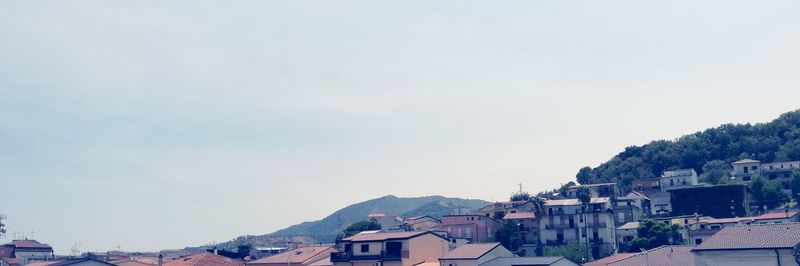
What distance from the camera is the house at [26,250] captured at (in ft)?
293

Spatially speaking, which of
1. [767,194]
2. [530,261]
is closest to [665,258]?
[530,261]

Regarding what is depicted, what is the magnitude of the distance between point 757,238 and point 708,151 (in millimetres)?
103317

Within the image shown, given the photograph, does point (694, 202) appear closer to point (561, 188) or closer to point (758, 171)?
point (758, 171)

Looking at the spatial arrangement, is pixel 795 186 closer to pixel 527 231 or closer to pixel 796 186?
pixel 796 186

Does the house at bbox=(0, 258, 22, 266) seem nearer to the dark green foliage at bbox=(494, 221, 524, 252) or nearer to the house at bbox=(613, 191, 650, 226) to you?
the dark green foliage at bbox=(494, 221, 524, 252)

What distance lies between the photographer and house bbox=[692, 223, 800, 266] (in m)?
41.2

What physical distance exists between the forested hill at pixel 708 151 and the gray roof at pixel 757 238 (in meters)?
86.3

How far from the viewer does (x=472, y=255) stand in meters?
61.6

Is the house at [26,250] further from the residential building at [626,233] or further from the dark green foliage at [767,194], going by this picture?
the dark green foliage at [767,194]

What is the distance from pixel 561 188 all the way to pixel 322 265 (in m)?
68.8

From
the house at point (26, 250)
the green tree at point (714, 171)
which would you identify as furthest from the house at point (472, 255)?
the green tree at point (714, 171)

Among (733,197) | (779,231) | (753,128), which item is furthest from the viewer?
(753,128)

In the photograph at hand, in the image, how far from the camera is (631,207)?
318 ft

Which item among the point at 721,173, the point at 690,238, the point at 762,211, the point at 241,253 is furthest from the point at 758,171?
the point at 241,253
